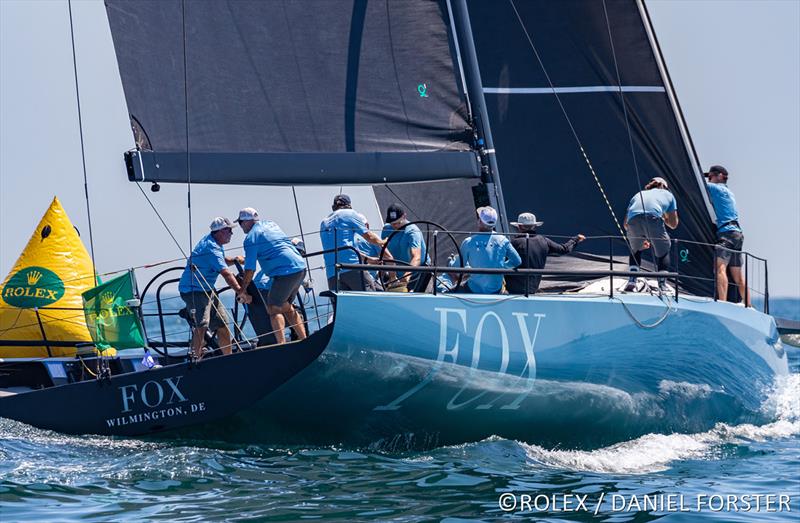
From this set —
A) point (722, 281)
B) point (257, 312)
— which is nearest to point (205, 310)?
point (257, 312)

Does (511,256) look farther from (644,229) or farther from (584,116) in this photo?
(584,116)

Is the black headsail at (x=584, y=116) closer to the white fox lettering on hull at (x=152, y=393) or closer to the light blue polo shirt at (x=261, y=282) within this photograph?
the light blue polo shirt at (x=261, y=282)

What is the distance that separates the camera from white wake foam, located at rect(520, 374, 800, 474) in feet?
31.2

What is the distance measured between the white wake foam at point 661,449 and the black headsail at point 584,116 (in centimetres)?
158

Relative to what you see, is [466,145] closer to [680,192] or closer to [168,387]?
[680,192]

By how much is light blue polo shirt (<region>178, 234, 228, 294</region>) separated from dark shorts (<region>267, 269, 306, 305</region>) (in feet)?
1.70

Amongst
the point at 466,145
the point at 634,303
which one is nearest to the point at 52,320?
the point at 466,145

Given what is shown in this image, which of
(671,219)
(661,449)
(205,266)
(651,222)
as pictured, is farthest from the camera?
(671,219)

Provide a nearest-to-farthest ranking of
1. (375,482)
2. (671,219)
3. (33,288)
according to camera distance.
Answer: (375,482), (671,219), (33,288)

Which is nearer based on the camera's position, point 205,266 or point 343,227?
point 205,266

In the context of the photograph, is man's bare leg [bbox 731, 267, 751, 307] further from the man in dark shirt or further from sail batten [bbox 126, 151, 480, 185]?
sail batten [bbox 126, 151, 480, 185]

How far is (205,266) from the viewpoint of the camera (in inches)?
398

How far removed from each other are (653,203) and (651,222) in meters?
0.18

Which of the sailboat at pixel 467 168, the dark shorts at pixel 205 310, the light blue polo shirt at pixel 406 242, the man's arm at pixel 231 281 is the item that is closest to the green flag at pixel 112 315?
the dark shorts at pixel 205 310
